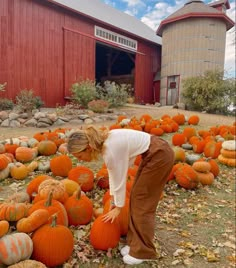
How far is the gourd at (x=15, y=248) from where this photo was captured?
6.07ft

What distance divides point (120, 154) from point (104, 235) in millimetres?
746

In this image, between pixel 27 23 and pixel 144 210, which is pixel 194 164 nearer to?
pixel 144 210

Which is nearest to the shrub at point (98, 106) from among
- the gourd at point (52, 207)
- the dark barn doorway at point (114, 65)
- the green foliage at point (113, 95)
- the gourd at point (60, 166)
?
the green foliage at point (113, 95)

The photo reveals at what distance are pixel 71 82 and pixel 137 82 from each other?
624 cm

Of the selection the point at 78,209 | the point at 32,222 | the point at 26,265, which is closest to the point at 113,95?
the point at 78,209

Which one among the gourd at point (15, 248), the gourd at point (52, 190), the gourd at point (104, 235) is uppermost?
the gourd at point (52, 190)

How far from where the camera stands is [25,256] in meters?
1.93

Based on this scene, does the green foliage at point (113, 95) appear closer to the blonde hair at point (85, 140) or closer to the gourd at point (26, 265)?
the blonde hair at point (85, 140)

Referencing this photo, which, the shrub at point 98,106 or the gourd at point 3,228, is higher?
the shrub at point 98,106

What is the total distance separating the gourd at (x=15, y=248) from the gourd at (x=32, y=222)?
0.07m

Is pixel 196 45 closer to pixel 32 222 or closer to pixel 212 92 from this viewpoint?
pixel 212 92

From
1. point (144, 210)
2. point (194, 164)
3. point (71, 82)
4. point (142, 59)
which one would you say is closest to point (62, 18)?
point (71, 82)

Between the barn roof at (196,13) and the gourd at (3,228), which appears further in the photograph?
the barn roof at (196,13)

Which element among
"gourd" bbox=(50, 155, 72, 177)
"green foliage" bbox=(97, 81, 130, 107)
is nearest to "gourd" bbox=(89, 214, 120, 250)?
"gourd" bbox=(50, 155, 72, 177)
